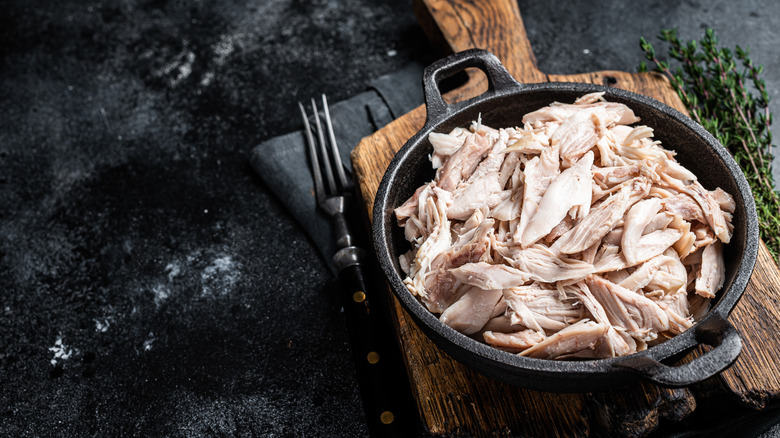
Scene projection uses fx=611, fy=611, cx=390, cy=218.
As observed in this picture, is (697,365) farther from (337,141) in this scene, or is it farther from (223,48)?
(223,48)

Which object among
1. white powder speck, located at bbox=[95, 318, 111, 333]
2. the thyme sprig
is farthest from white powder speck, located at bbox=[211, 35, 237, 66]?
the thyme sprig

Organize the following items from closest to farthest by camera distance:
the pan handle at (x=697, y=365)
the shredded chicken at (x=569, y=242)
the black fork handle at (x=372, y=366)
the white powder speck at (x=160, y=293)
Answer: the pan handle at (x=697, y=365) < the shredded chicken at (x=569, y=242) < the black fork handle at (x=372, y=366) < the white powder speck at (x=160, y=293)

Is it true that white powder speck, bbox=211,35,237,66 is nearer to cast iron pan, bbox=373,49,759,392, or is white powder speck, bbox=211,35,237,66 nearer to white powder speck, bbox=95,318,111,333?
white powder speck, bbox=95,318,111,333

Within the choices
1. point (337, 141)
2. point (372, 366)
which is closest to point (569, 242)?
point (372, 366)

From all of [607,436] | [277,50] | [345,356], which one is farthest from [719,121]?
[277,50]

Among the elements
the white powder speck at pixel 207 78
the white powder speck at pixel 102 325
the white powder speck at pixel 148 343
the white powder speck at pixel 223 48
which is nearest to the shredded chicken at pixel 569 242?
the white powder speck at pixel 148 343

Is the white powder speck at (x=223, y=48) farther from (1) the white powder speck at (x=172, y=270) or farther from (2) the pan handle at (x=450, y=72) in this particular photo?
(2) the pan handle at (x=450, y=72)
